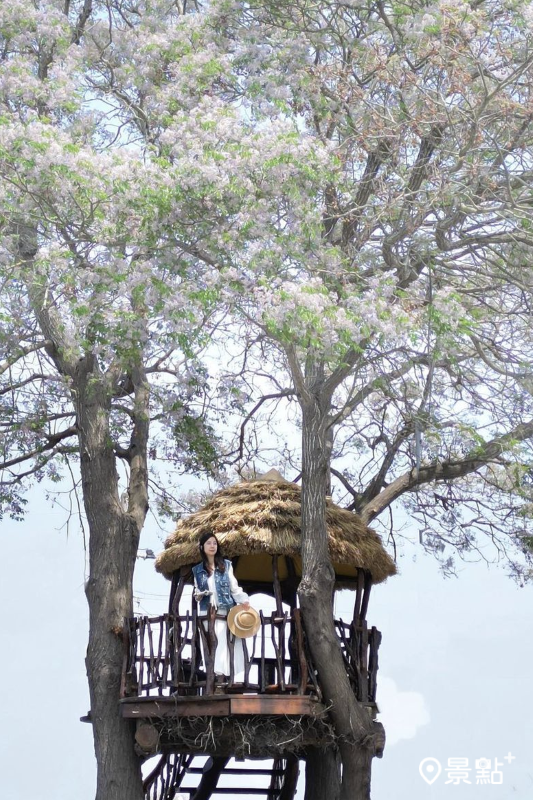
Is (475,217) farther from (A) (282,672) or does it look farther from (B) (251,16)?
(A) (282,672)

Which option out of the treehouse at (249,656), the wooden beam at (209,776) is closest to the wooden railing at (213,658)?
the treehouse at (249,656)

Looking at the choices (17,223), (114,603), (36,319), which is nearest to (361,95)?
(17,223)

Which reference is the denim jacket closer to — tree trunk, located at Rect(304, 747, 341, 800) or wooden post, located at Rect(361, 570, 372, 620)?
wooden post, located at Rect(361, 570, 372, 620)

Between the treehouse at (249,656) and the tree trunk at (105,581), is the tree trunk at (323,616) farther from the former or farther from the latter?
the tree trunk at (105,581)

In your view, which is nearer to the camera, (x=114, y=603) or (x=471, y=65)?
(x=471, y=65)

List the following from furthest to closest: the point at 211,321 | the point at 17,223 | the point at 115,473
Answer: the point at 115,473, the point at 211,321, the point at 17,223

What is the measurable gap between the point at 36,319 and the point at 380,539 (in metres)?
4.08

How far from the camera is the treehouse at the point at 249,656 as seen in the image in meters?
8.84

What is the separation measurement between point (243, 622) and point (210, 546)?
717 millimetres

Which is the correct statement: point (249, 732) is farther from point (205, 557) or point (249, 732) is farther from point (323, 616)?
point (205, 557)

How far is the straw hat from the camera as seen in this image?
8.88 meters

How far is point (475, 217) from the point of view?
9.59m

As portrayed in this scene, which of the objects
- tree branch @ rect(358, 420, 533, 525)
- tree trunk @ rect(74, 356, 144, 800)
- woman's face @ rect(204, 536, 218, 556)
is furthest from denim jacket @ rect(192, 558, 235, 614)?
tree branch @ rect(358, 420, 533, 525)

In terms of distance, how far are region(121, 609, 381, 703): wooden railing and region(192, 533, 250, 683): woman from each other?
67 millimetres
